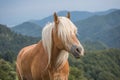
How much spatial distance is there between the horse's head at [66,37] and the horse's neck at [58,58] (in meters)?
0.18

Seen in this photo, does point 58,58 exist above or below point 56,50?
below

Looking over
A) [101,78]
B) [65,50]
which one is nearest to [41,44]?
[65,50]

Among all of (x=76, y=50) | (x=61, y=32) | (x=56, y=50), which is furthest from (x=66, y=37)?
(x=56, y=50)

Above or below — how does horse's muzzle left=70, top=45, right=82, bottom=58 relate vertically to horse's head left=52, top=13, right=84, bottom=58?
below

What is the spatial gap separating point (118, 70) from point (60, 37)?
649 ft

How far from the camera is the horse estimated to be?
21.1ft

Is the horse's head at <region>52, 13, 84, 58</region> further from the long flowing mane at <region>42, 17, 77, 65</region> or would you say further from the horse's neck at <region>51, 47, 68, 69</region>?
the horse's neck at <region>51, 47, 68, 69</region>

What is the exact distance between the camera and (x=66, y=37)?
21.1 feet

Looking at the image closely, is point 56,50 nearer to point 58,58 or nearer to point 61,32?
point 58,58

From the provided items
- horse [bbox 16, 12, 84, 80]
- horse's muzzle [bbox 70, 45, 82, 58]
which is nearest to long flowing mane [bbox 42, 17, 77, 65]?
horse [bbox 16, 12, 84, 80]

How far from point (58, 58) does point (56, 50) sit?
184 millimetres

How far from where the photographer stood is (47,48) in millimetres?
6879

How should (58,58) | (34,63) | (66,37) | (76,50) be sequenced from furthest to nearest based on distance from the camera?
1. (34,63)
2. (58,58)
3. (66,37)
4. (76,50)

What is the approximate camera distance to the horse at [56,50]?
6426 mm
